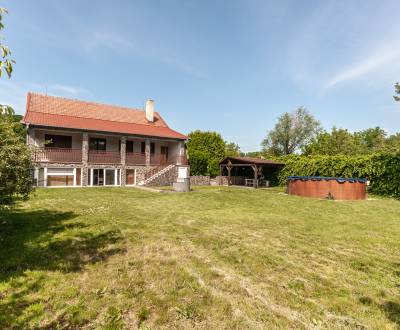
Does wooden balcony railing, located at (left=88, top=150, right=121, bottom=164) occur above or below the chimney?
below

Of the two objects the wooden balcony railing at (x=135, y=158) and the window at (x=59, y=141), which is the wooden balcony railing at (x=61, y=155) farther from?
the wooden balcony railing at (x=135, y=158)

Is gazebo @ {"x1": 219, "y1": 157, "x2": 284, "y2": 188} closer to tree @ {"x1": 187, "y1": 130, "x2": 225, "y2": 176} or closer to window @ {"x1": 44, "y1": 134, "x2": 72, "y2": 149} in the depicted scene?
tree @ {"x1": 187, "y1": 130, "x2": 225, "y2": 176}

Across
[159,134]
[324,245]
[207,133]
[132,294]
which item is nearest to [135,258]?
[132,294]

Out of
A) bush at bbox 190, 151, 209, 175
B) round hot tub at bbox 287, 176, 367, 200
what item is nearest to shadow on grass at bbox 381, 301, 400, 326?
round hot tub at bbox 287, 176, 367, 200

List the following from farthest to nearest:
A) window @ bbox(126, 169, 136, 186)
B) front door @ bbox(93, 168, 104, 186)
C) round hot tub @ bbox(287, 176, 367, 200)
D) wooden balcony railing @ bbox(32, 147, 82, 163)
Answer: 1. window @ bbox(126, 169, 136, 186)
2. front door @ bbox(93, 168, 104, 186)
3. wooden balcony railing @ bbox(32, 147, 82, 163)
4. round hot tub @ bbox(287, 176, 367, 200)

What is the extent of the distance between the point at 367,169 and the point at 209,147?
59.3 feet

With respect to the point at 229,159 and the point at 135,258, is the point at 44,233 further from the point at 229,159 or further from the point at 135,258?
the point at 229,159

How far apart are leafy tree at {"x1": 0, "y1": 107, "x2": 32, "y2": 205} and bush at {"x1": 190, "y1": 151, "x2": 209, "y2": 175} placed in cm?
2536

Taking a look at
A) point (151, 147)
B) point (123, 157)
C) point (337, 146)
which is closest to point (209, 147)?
point (151, 147)

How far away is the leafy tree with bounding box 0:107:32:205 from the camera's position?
6.02m

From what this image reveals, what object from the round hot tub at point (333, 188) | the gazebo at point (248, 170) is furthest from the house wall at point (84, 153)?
the round hot tub at point (333, 188)

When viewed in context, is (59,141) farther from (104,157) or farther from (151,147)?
(151,147)

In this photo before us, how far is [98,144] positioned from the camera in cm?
2494

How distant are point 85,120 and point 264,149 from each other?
49170mm
